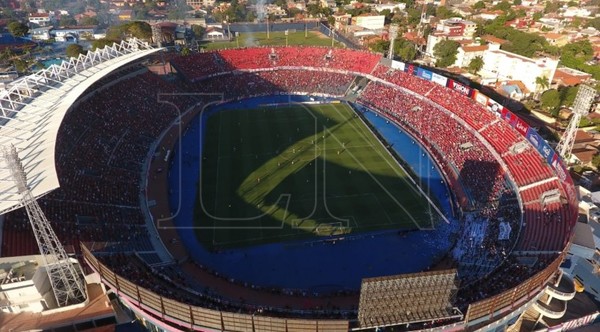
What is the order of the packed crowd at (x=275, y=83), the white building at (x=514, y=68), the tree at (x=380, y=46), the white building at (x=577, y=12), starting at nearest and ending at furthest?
the white building at (x=514, y=68) < the packed crowd at (x=275, y=83) < the tree at (x=380, y=46) < the white building at (x=577, y=12)

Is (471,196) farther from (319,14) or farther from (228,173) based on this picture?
(319,14)

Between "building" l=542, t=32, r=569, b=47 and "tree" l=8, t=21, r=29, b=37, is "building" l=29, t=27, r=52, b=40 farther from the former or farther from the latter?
"building" l=542, t=32, r=569, b=47

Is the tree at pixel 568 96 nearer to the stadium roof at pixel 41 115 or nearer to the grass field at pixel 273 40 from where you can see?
the grass field at pixel 273 40

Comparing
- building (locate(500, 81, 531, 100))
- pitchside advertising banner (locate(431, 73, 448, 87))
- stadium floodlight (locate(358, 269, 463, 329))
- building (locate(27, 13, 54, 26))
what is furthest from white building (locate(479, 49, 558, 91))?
building (locate(27, 13, 54, 26))

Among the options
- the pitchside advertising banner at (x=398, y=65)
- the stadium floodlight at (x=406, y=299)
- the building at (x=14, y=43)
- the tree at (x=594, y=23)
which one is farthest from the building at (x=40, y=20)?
the tree at (x=594, y=23)

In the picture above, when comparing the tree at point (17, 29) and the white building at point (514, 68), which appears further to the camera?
the tree at point (17, 29)

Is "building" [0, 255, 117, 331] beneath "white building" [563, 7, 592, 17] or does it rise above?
beneath
